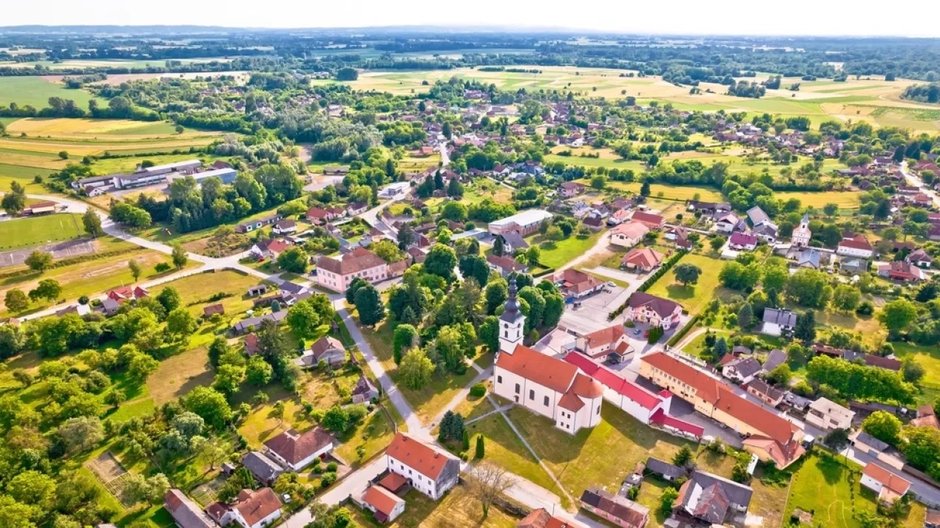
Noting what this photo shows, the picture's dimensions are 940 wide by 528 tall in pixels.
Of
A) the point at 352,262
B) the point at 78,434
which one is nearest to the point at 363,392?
the point at 78,434

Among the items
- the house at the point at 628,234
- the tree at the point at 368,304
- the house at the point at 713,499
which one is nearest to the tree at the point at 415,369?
the tree at the point at 368,304

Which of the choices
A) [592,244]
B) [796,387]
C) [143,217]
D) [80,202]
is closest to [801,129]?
[592,244]

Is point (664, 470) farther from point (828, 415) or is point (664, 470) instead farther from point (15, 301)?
point (15, 301)

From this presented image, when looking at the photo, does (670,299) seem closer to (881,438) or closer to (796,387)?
(796,387)

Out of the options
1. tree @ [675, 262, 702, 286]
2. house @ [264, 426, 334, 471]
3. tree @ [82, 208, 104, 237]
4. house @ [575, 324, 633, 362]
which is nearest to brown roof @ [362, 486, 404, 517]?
house @ [264, 426, 334, 471]

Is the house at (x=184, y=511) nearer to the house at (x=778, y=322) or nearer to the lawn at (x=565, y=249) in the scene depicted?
the lawn at (x=565, y=249)

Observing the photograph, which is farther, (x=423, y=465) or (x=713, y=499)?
(x=423, y=465)
